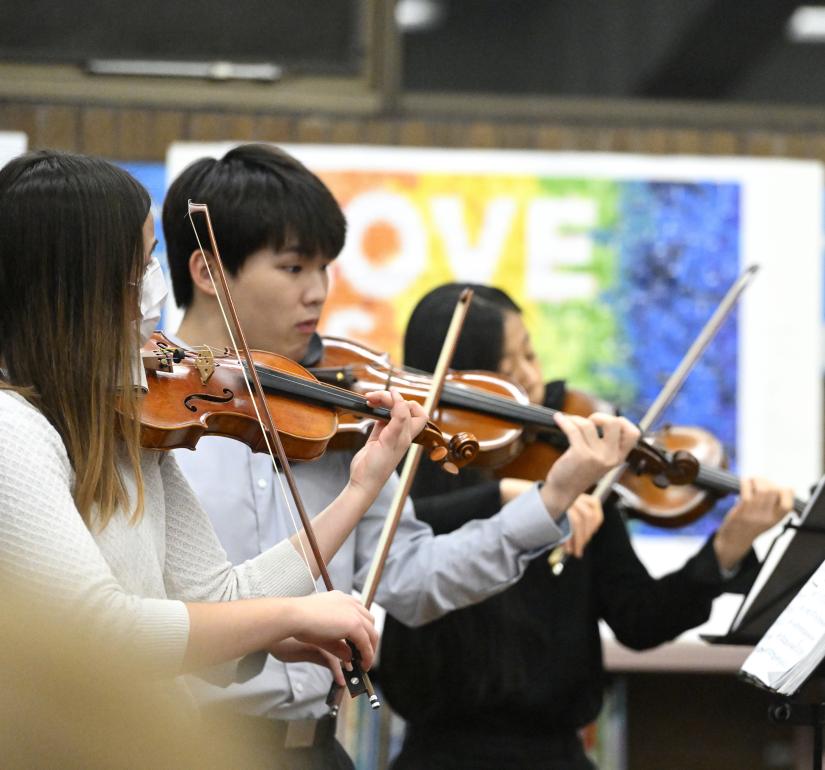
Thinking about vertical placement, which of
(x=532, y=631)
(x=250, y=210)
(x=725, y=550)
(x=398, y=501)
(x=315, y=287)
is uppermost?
(x=250, y=210)

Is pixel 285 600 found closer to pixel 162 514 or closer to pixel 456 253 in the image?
pixel 162 514

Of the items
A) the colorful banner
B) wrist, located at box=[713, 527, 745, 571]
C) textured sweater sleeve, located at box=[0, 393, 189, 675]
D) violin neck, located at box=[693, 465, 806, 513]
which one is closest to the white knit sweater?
textured sweater sleeve, located at box=[0, 393, 189, 675]

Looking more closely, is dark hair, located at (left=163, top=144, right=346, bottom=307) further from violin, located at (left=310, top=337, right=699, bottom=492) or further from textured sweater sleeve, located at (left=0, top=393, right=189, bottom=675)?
textured sweater sleeve, located at (left=0, top=393, right=189, bottom=675)

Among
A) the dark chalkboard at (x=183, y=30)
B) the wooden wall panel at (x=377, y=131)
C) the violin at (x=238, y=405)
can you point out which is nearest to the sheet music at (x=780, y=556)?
the violin at (x=238, y=405)

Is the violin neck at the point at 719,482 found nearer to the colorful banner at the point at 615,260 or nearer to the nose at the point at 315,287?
the nose at the point at 315,287

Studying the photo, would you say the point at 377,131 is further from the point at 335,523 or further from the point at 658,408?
the point at 335,523

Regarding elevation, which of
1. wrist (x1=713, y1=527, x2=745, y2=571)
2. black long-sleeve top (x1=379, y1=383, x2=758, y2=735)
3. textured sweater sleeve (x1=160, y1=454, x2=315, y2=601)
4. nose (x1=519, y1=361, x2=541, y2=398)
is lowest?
black long-sleeve top (x1=379, y1=383, x2=758, y2=735)

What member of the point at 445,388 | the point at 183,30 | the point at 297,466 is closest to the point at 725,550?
the point at 445,388

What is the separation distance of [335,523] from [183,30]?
2.68 metres

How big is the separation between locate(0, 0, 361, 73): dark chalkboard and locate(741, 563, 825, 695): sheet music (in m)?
2.70

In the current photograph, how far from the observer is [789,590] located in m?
1.79

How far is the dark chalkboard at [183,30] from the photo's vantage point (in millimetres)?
3822

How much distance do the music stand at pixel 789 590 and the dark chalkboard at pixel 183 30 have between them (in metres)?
2.49

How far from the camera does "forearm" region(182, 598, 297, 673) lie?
1.24 meters
